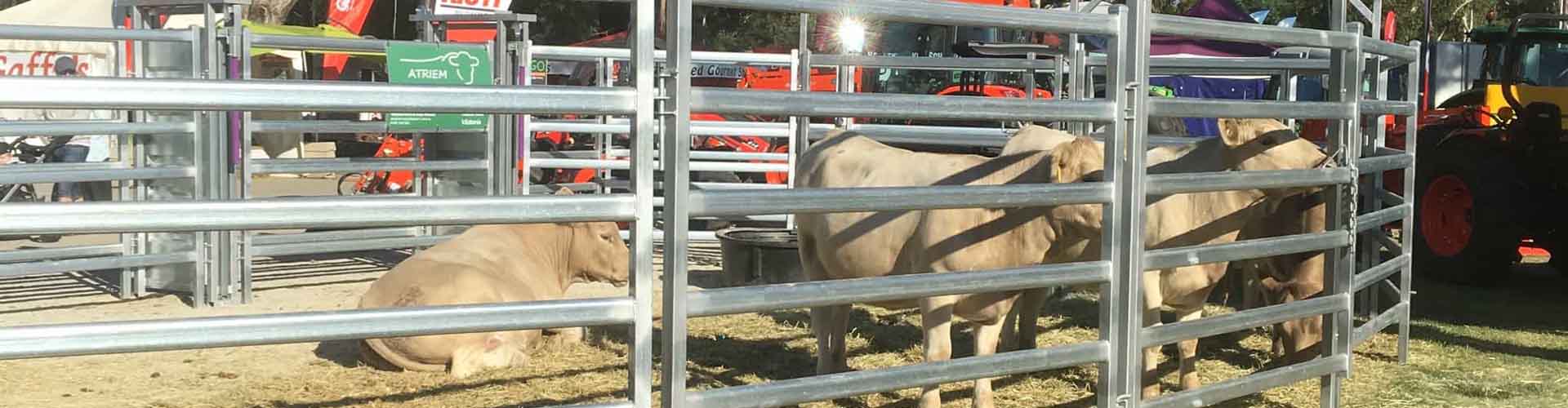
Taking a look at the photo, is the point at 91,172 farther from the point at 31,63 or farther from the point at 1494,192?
the point at 31,63

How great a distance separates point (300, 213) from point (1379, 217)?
5166mm

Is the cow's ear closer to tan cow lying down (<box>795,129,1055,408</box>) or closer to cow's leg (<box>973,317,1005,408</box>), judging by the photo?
tan cow lying down (<box>795,129,1055,408</box>)

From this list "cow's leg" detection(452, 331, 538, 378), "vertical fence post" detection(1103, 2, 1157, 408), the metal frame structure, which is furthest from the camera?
the metal frame structure

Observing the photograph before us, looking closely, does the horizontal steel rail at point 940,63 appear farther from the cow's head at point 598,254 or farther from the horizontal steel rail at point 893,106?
the horizontal steel rail at point 893,106

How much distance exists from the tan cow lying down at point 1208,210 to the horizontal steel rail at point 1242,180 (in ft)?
1.35

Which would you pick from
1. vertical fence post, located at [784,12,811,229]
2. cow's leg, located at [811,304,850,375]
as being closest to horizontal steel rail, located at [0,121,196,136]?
vertical fence post, located at [784,12,811,229]

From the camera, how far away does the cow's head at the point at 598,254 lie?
8.17 meters

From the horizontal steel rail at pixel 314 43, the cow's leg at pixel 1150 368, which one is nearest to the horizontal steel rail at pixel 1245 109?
the cow's leg at pixel 1150 368

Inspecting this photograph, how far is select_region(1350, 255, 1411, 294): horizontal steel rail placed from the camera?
6.41 meters

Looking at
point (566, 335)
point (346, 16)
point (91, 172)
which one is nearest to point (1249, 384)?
point (566, 335)

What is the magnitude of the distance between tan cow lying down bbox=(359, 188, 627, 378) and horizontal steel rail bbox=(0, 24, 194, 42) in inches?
95.0

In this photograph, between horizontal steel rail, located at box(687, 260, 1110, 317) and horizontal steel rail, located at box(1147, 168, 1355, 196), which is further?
horizontal steel rail, located at box(1147, 168, 1355, 196)

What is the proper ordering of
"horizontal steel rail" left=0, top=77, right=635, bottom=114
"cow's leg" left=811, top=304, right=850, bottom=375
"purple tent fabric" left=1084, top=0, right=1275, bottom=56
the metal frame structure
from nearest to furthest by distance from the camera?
"horizontal steel rail" left=0, top=77, right=635, bottom=114, "cow's leg" left=811, top=304, right=850, bottom=375, the metal frame structure, "purple tent fabric" left=1084, top=0, right=1275, bottom=56

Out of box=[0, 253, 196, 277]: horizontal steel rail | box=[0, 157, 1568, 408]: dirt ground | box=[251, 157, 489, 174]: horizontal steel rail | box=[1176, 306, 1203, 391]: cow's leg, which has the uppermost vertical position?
box=[251, 157, 489, 174]: horizontal steel rail
